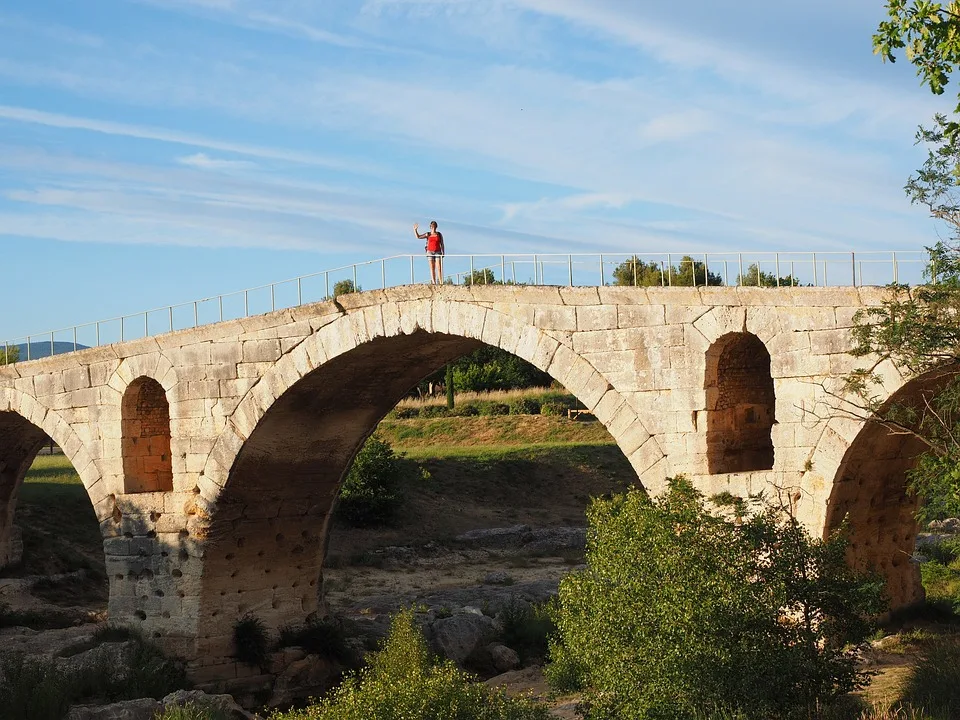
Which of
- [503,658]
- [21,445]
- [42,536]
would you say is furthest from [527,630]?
[42,536]

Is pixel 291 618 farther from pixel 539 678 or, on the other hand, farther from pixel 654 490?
pixel 654 490

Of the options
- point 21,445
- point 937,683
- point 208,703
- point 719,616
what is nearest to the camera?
point 719,616

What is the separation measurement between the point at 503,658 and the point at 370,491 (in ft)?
48.5

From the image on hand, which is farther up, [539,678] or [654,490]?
[654,490]

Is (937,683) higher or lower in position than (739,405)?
lower

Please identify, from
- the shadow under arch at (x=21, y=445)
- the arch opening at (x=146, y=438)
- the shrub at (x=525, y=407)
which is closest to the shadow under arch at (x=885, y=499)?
the arch opening at (x=146, y=438)

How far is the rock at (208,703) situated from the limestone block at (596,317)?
7226 mm

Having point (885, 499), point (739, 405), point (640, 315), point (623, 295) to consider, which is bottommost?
point (885, 499)

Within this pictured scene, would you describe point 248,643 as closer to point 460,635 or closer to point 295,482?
point 295,482

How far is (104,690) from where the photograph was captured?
17750 mm

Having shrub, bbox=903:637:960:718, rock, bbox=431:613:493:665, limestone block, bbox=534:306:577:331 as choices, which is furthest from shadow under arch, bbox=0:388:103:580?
shrub, bbox=903:637:960:718

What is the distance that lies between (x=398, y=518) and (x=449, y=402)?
13.0 m

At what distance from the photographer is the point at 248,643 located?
65.0ft

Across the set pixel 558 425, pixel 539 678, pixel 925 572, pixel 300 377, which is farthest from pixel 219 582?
pixel 558 425
